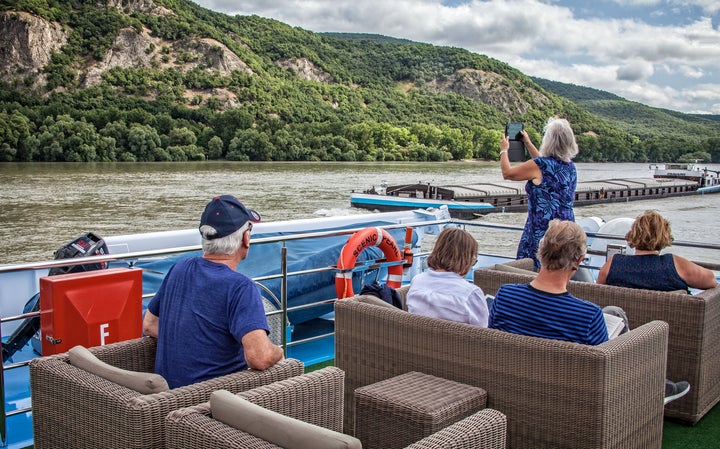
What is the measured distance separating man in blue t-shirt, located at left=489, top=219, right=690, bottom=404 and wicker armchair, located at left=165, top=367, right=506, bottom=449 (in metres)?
0.56

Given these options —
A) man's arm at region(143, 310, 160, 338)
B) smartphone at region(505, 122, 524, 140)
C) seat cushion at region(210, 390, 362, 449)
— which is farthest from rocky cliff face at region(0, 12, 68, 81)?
seat cushion at region(210, 390, 362, 449)

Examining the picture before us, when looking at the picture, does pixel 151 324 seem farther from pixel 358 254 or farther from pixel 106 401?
pixel 358 254

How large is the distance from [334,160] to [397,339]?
64741 mm

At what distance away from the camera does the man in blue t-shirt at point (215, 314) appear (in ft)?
6.16

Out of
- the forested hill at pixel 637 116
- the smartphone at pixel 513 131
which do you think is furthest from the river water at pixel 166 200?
the forested hill at pixel 637 116

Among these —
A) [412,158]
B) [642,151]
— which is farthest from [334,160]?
[642,151]

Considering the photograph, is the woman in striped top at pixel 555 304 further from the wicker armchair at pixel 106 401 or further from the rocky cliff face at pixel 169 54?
the rocky cliff face at pixel 169 54

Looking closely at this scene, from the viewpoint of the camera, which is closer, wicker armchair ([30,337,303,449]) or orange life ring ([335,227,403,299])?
wicker armchair ([30,337,303,449])

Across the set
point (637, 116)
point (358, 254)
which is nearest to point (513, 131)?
point (358, 254)

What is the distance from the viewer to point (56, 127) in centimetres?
5294

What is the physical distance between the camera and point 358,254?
4.09m

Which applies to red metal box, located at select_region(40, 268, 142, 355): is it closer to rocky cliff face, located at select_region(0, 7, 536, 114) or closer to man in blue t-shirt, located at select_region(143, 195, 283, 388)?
man in blue t-shirt, located at select_region(143, 195, 283, 388)

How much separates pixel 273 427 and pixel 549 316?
1.13 metres

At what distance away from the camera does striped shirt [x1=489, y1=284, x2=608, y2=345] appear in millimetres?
2119
